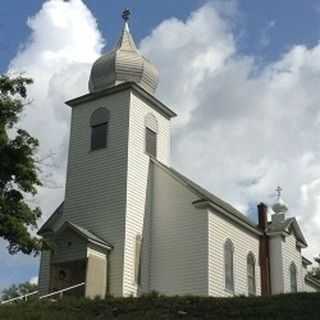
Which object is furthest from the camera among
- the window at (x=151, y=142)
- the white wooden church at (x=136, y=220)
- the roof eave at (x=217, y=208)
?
the window at (x=151, y=142)

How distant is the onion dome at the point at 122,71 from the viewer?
38656 mm

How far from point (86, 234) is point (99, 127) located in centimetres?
684

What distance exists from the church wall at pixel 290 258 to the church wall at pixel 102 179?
1111cm

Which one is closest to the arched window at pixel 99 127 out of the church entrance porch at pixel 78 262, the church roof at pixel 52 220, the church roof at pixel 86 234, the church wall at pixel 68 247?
the church roof at pixel 52 220

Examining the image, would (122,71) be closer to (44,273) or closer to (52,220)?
(52,220)

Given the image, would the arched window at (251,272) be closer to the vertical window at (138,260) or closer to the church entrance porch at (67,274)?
the vertical window at (138,260)

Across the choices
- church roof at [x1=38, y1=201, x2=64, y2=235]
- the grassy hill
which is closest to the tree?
the grassy hill

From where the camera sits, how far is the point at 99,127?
37.5m

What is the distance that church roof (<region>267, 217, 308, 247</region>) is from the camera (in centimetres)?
4056

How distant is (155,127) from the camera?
38188 millimetres

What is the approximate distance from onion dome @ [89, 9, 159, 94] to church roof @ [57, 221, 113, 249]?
27.6ft

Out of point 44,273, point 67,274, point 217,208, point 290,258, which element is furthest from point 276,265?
point 44,273

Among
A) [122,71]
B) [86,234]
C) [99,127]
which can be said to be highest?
[122,71]

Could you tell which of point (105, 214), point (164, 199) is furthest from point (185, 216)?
point (105, 214)
